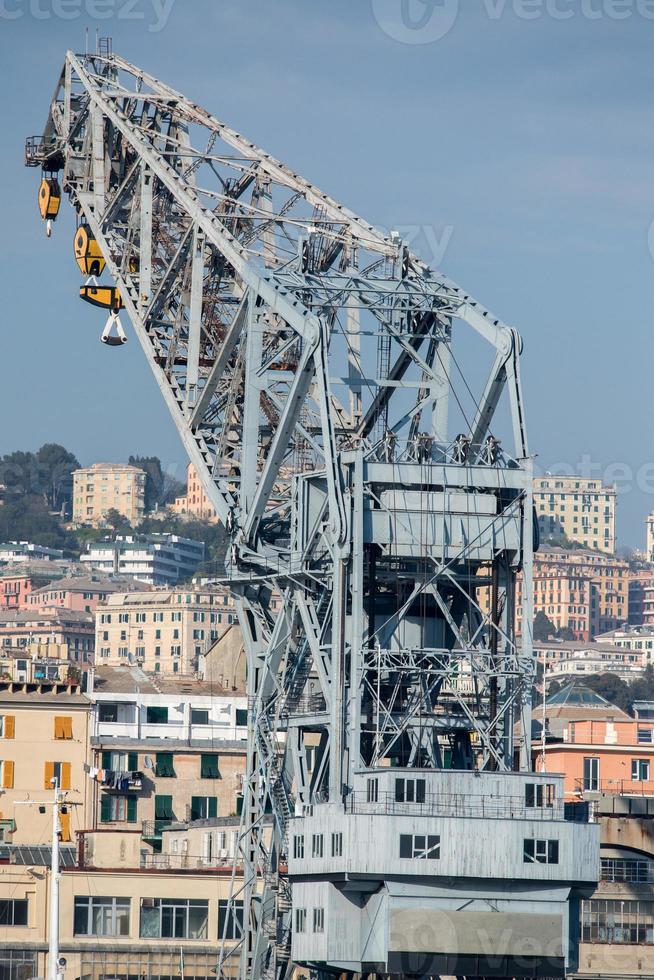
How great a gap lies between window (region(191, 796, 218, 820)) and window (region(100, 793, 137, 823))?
108 inches

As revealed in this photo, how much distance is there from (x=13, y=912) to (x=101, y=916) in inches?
127

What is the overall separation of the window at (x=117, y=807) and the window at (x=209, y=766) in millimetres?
3491

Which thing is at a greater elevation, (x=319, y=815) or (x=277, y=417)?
(x=277, y=417)

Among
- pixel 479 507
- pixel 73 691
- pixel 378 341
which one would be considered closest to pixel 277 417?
pixel 378 341

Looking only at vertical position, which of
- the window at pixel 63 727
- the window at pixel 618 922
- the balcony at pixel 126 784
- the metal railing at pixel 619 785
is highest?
the window at pixel 63 727

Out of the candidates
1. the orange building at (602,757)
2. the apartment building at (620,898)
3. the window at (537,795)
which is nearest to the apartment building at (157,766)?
the apartment building at (620,898)

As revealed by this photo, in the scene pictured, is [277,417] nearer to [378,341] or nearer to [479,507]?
[378,341]

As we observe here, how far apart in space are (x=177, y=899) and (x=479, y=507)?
25668 millimetres

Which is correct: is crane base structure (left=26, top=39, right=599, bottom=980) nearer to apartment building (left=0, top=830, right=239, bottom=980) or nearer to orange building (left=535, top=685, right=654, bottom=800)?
apartment building (left=0, top=830, right=239, bottom=980)

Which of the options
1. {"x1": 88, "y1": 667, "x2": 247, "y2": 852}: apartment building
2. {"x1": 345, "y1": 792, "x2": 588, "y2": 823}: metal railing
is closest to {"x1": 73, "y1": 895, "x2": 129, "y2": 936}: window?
{"x1": 88, "y1": 667, "x2": 247, "y2": 852}: apartment building

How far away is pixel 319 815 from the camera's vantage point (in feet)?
231

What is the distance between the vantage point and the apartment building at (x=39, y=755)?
106875 millimetres

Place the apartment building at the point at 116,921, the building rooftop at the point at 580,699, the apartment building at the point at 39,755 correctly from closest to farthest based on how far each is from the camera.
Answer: the apartment building at the point at 116,921, the apartment building at the point at 39,755, the building rooftop at the point at 580,699

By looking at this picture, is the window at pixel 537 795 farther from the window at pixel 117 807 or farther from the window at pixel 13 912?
the window at pixel 117 807
